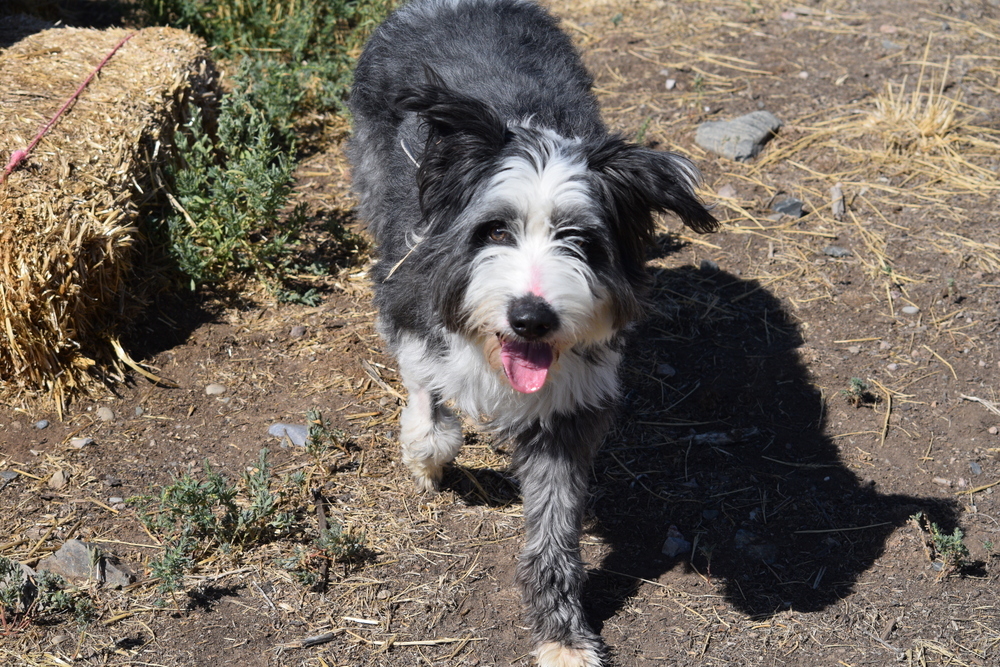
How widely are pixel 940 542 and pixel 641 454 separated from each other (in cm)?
128

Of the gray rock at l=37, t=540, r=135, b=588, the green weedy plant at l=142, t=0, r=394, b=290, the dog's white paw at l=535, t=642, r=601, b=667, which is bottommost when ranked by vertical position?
the dog's white paw at l=535, t=642, r=601, b=667

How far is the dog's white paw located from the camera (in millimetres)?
3191

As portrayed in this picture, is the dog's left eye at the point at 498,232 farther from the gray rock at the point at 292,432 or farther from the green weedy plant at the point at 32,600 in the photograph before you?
the green weedy plant at the point at 32,600

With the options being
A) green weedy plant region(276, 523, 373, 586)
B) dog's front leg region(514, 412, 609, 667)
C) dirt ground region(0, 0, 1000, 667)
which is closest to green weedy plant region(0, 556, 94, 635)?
dirt ground region(0, 0, 1000, 667)

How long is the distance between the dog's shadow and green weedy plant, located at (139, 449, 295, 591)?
A: 130 centimetres

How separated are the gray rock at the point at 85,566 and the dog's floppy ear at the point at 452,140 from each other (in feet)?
5.89

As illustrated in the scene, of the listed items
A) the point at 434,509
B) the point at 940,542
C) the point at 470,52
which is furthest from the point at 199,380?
the point at 940,542

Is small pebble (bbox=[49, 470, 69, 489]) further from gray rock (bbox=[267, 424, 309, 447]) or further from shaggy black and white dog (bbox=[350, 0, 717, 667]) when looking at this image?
shaggy black and white dog (bbox=[350, 0, 717, 667])

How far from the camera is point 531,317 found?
107 inches

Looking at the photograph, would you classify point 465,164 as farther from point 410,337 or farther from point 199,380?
point 199,380

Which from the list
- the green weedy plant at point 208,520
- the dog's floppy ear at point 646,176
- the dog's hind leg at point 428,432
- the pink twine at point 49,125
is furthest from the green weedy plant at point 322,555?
the pink twine at point 49,125

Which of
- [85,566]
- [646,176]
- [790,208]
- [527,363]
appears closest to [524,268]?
[527,363]

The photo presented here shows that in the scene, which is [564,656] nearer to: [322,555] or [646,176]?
[322,555]

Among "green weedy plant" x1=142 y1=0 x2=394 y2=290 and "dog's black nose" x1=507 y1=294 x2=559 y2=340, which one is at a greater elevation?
"dog's black nose" x1=507 y1=294 x2=559 y2=340
